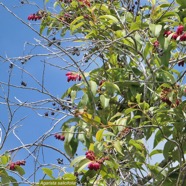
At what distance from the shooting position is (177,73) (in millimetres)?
2906

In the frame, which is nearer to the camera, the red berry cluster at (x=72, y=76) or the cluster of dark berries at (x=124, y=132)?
the cluster of dark berries at (x=124, y=132)

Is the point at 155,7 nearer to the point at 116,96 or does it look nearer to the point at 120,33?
the point at 120,33

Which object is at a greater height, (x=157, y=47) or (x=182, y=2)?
(x=182, y=2)

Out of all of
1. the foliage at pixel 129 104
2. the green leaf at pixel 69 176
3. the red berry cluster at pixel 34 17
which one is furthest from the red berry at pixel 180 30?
the red berry cluster at pixel 34 17

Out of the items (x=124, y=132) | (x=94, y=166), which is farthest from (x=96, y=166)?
(x=124, y=132)

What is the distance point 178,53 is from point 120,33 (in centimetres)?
36

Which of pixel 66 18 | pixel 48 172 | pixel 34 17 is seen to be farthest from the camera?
pixel 34 17

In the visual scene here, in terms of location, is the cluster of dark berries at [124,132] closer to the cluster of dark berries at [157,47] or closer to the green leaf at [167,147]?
the green leaf at [167,147]

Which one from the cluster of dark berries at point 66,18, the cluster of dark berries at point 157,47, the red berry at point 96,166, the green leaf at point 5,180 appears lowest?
the red berry at point 96,166

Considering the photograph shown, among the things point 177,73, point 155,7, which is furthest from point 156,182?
point 155,7

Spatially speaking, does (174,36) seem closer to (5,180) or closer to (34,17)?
(5,180)

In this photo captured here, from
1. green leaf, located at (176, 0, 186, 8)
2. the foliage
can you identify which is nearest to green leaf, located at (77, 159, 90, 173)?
the foliage

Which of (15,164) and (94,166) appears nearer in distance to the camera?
(94,166)

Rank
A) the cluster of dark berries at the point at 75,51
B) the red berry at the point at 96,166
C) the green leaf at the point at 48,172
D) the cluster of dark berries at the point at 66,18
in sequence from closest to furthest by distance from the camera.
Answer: the red berry at the point at 96,166, the green leaf at the point at 48,172, the cluster of dark berries at the point at 75,51, the cluster of dark berries at the point at 66,18
